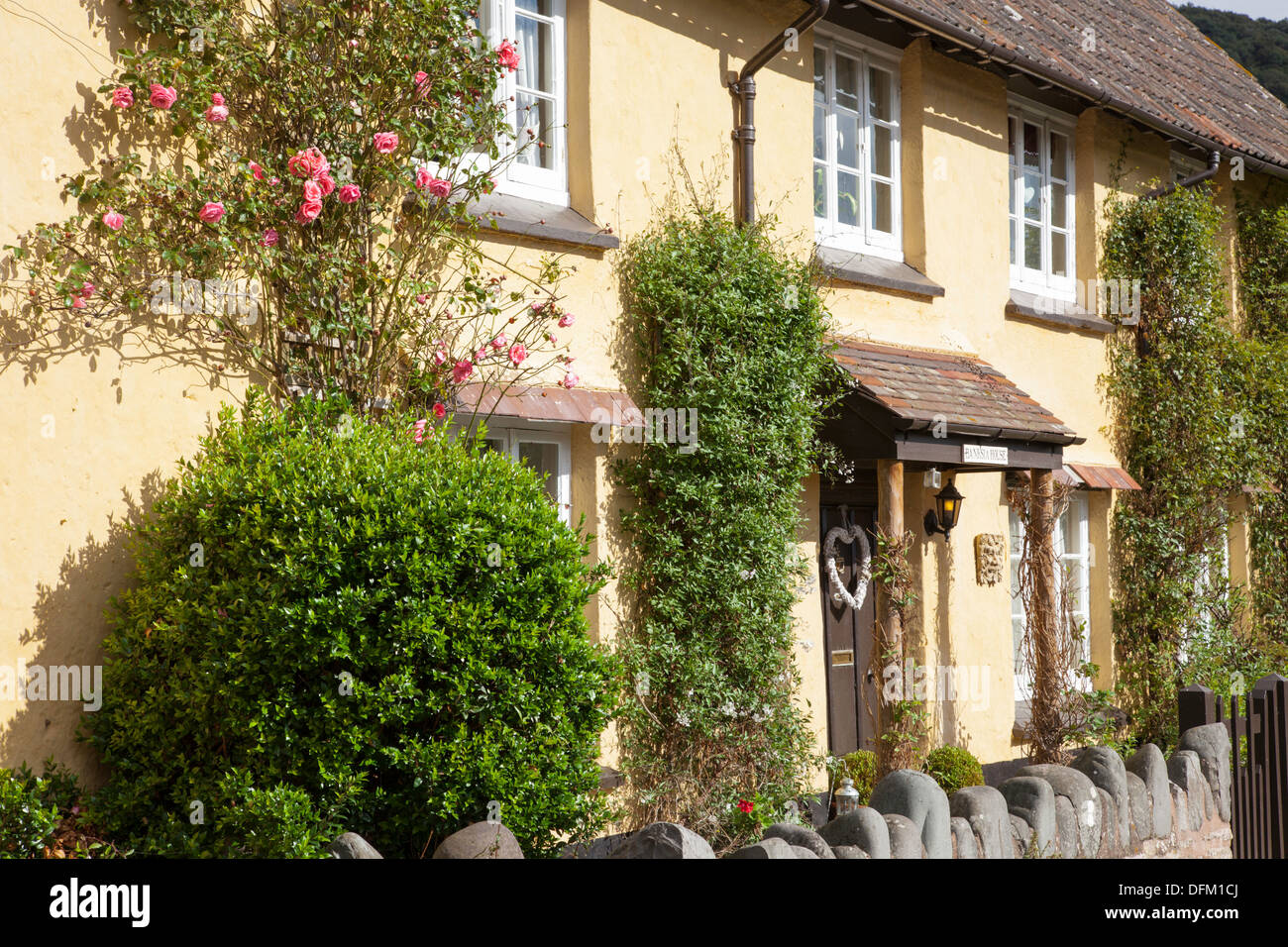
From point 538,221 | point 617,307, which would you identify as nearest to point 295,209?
point 538,221

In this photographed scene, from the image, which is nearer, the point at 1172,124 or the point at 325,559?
the point at 325,559

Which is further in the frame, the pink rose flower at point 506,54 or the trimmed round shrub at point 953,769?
the trimmed round shrub at point 953,769

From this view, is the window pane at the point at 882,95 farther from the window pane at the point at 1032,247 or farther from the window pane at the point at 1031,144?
the window pane at the point at 1032,247

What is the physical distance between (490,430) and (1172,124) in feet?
26.8

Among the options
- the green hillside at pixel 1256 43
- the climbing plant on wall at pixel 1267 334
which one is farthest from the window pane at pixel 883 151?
the green hillside at pixel 1256 43

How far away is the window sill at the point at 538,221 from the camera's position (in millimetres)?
7277

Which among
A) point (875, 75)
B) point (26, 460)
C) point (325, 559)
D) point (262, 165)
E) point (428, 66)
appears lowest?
point (325, 559)

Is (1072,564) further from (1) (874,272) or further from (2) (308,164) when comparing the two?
(2) (308,164)

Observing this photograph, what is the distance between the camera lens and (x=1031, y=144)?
11867mm

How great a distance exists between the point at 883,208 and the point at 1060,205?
273cm

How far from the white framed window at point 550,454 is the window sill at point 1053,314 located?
5.07 metres

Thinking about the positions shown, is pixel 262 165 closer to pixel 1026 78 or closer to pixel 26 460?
pixel 26 460

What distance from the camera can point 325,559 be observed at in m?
5.18
